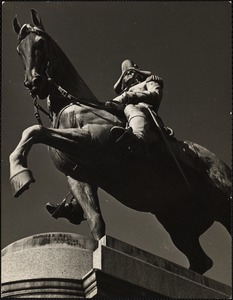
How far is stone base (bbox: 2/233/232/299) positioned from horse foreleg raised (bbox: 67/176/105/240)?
1337 mm

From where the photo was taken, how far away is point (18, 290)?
9.41m

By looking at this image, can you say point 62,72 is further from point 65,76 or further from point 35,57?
point 35,57

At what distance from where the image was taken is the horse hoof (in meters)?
10.2

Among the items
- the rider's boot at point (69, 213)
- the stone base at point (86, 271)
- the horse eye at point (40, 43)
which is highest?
the horse eye at point (40, 43)

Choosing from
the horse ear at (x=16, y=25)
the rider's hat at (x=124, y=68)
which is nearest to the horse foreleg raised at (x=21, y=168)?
the horse ear at (x=16, y=25)

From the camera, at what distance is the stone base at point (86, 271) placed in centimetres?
938

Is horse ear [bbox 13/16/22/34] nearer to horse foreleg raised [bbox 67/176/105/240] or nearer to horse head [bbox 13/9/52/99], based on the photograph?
horse head [bbox 13/9/52/99]

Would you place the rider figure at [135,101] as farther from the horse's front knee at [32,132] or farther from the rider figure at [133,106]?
the horse's front knee at [32,132]

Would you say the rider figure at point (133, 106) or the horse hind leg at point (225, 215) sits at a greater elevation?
the rider figure at point (133, 106)

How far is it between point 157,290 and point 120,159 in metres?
2.33

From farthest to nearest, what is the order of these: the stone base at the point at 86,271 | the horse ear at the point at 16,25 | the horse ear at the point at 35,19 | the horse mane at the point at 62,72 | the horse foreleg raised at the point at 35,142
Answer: the horse ear at the point at 16,25, the horse ear at the point at 35,19, the horse mane at the point at 62,72, the horse foreleg raised at the point at 35,142, the stone base at the point at 86,271

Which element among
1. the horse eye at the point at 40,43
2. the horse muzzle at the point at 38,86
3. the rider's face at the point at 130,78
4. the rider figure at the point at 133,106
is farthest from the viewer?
the rider's face at the point at 130,78

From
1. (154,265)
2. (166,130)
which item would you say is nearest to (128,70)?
(166,130)

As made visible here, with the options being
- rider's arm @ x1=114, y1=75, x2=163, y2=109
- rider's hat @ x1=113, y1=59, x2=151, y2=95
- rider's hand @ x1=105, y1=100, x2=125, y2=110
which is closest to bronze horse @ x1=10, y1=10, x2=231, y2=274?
rider's hand @ x1=105, y1=100, x2=125, y2=110
